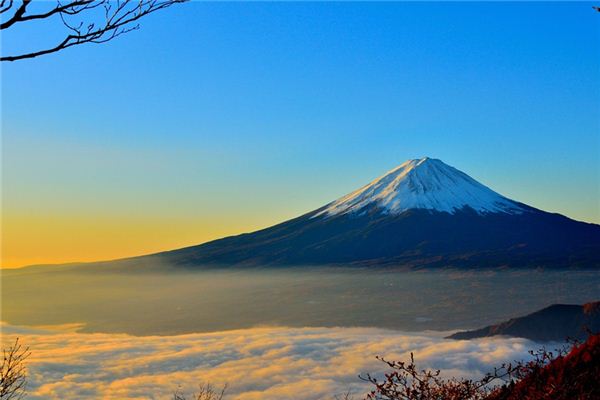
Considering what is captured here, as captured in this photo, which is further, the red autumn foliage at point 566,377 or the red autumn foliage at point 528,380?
the red autumn foliage at point 528,380

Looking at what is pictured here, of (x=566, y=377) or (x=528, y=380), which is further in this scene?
(x=528, y=380)

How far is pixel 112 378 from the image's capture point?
19462cm

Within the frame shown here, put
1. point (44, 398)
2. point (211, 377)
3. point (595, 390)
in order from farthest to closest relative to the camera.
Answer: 1. point (211, 377)
2. point (44, 398)
3. point (595, 390)

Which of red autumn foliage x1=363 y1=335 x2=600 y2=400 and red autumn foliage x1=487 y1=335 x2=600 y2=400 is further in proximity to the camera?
red autumn foliage x1=363 y1=335 x2=600 y2=400

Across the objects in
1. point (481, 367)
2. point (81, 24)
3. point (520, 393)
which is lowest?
point (481, 367)

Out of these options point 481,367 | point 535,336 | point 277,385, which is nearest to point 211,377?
point 277,385

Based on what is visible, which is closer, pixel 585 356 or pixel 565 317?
pixel 585 356

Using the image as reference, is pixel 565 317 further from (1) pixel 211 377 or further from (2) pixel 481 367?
(1) pixel 211 377

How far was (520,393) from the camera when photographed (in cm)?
1105

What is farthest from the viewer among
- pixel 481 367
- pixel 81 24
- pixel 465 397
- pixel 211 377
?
pixel 211 377

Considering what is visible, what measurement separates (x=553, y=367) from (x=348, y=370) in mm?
193865

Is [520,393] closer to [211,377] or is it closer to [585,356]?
[585,356]

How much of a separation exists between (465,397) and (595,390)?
Answer: 1.87m

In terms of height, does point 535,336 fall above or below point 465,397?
below
